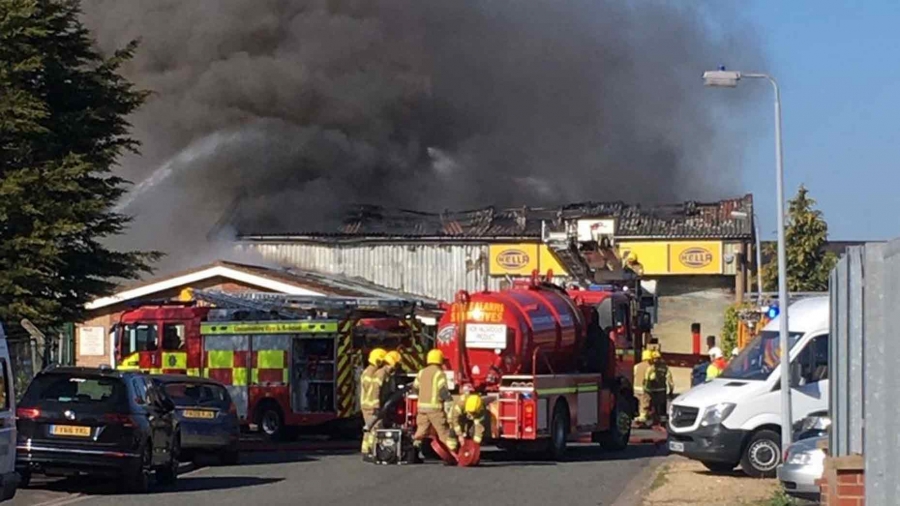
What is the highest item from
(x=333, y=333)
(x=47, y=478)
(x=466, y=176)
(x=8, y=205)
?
(x=466, y=176)

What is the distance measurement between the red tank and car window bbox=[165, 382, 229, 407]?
3178 millimetres

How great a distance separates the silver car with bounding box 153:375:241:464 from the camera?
2097 centimetres

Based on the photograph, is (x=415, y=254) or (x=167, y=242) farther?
(x=415, y=254)

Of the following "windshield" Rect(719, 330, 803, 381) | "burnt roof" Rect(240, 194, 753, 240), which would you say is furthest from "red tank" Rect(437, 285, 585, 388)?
"burnt roof" Rect(240, 194, 753, 240)

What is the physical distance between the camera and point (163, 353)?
90.4 ft

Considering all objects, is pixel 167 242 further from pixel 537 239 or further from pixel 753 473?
pixel 753 473

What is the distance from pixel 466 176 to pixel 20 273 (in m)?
27.6

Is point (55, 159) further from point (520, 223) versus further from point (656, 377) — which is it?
point (520, 223)

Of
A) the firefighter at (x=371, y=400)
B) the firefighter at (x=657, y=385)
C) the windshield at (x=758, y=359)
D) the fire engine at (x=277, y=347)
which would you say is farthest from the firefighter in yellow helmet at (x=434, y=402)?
the firefighter at (x=657, y=385)

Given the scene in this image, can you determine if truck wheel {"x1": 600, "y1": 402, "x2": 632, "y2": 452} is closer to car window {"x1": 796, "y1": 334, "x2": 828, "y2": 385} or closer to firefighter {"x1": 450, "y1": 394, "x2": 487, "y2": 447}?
firefighter {"x1": 450, "y1": 394, "x2": 487, "y2": 447}

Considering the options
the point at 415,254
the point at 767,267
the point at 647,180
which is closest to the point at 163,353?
the point at 415,254

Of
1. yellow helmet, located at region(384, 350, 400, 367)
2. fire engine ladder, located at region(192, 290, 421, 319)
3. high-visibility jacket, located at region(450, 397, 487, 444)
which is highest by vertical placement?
fire engine ladder, located at region(192, 290, 421, 319)

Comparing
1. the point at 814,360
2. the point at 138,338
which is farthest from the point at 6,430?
the point at 138,338

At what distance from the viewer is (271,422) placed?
26.2 m
